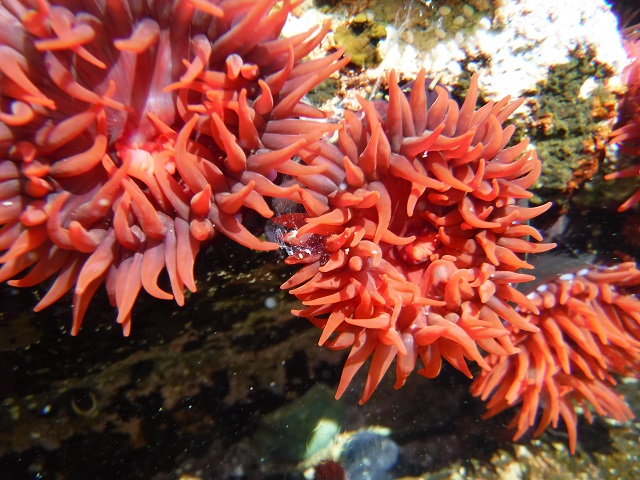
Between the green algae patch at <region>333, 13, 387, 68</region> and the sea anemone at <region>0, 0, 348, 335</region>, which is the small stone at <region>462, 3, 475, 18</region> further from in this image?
the sea anemone at <region>0, 0, 348, 335</region>

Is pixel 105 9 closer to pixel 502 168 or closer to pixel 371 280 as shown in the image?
pixel 371 280

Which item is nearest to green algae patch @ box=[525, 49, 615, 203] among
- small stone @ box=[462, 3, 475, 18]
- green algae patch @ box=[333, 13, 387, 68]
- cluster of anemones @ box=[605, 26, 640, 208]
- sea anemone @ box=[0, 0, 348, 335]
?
cluster of anemones @ box=[605, 26, 640, 208]

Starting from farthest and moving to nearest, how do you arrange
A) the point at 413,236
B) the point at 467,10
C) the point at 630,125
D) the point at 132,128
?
1. the point at 630,125
2. the point at 467,10
3. the point at 413,236
4. the point at 132,128

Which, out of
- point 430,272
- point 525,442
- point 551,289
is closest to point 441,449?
point 525,442

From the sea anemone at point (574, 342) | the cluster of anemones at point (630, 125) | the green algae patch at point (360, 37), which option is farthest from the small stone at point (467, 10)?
the sea anemone at point (574, 342)

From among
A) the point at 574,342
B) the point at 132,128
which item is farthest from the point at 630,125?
the point at 132,128

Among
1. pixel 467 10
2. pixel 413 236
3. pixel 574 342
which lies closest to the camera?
pixel 413 236

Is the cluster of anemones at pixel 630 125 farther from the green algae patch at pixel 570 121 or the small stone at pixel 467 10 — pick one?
the small stone at pixel 467 10

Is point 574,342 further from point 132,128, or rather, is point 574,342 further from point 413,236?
point 132,128
